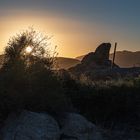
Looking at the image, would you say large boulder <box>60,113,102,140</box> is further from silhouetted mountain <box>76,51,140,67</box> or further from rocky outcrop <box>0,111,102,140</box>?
silhouetted mountain <box>76,51,140,67</box>

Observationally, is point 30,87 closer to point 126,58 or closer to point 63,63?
point 63,63

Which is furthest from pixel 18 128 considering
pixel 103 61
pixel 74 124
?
pixel 103 61

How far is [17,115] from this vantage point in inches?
529

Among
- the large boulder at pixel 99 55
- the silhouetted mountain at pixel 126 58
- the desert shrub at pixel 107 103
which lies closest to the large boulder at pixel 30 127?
the desert shrub at pixel 107 103

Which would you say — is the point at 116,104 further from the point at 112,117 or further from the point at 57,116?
the point at 57,116

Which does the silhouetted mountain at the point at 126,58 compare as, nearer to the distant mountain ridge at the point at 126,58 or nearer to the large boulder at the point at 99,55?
the distant mountain ridge at the point at 126,58

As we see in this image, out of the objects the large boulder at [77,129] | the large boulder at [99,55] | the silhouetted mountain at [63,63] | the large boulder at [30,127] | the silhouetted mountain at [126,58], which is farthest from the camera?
the silhouetted mountain at [126,58]

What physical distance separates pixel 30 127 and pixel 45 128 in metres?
0.41

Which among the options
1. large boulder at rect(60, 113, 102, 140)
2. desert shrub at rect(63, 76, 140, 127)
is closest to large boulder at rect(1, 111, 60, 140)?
large boulder at rect(60, 113, 102, 140)

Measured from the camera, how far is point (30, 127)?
42.4 feet

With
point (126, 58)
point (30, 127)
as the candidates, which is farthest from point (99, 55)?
point (126, 58)

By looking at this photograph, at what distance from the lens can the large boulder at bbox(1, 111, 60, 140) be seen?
12719 millimetres

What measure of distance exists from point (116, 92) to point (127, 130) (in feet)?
9.36

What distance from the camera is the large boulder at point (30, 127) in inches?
501
